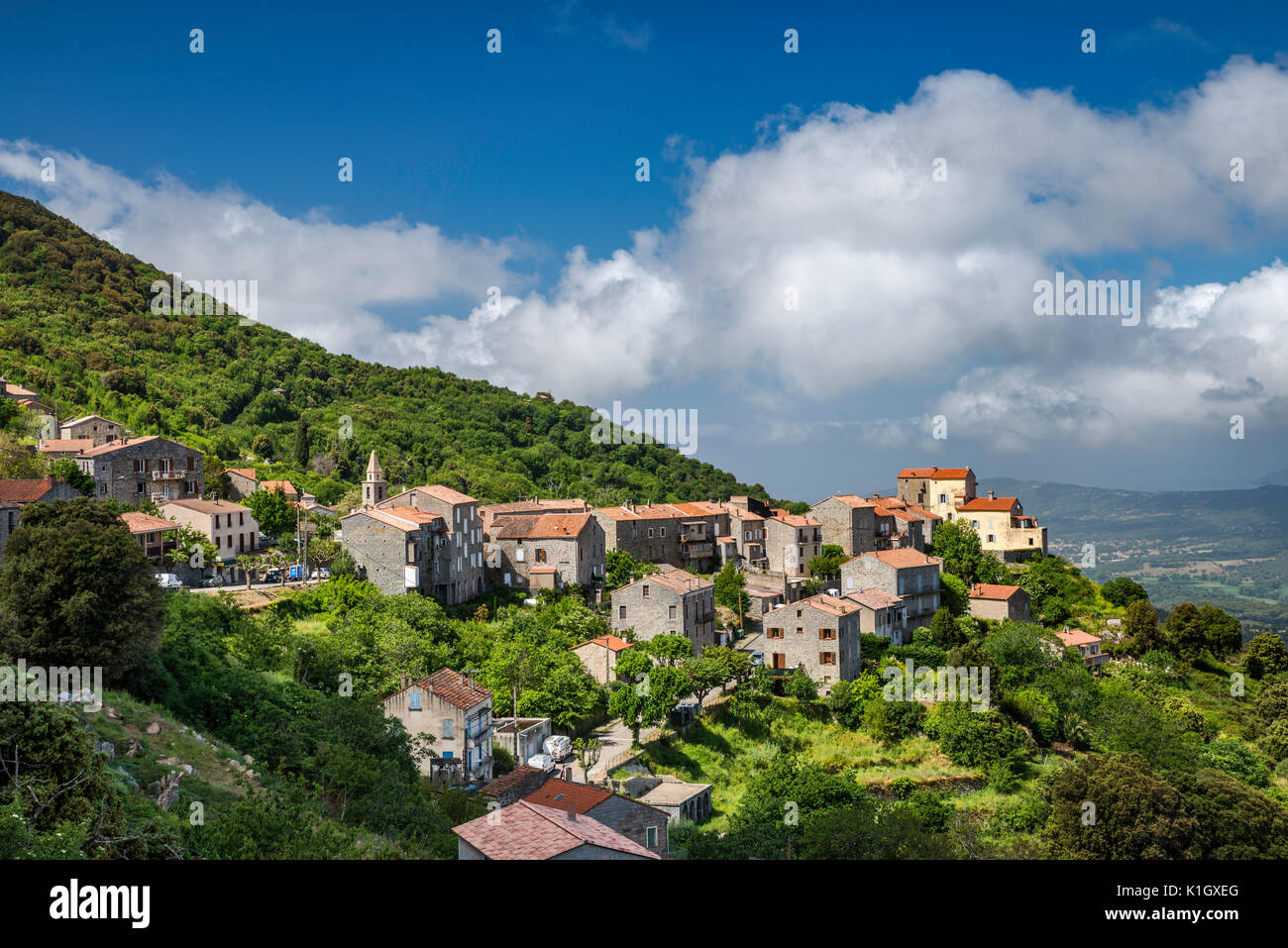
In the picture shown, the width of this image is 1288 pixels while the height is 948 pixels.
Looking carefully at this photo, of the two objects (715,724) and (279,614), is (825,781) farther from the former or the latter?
(279,614)

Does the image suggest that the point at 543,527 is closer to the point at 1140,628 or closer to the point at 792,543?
the point at 792,543

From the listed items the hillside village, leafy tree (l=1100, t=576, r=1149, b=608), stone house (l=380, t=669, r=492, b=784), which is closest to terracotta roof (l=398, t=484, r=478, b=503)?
the hillside village

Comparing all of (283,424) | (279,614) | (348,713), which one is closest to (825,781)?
(348,713)

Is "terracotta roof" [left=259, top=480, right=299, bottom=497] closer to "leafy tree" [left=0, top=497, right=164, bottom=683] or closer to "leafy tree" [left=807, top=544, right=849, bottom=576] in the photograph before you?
"leafy tree" [left=0, top=497, right=164, bottom=683]

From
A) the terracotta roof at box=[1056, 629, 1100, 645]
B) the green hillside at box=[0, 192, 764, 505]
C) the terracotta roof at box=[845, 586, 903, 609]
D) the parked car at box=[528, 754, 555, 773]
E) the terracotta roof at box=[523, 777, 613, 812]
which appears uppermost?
the green hillside at box=[0, 192, 764, 505]

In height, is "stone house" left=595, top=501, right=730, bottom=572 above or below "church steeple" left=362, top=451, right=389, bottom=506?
below

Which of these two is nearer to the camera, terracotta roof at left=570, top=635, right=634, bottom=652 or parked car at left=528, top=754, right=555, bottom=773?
parked car at left=528, top=754, right=555, bottom=773
